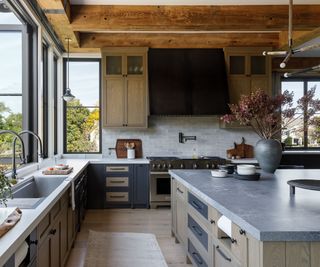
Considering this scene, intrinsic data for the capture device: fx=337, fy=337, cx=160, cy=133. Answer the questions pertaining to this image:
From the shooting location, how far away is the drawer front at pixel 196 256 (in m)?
2.70

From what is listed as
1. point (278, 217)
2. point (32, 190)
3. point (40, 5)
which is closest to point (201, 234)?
point (278, 217)

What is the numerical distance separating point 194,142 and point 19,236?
517 cm

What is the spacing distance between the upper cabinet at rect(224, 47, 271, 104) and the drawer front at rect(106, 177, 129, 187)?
244cm

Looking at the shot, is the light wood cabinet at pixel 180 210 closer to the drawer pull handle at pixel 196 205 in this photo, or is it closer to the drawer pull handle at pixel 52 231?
the drawer pull handle at pixel 196 205

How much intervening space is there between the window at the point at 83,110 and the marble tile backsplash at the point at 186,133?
62cm

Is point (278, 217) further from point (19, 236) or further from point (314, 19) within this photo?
point (314, 19)

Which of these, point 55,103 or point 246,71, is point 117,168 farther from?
point 246,71

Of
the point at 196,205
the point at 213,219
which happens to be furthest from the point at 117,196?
the point at 213,219

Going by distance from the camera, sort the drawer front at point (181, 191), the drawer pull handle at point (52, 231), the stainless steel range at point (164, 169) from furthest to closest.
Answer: the stainless steel range at point (164, 169)
the drawer front at point (181, 191)
the drawer pull handle at point (52, 231)

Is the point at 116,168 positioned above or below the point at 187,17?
below

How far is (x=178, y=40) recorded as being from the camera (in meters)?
6.28

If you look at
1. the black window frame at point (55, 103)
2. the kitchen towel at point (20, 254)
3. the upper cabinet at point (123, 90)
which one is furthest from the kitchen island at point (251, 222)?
the black window frame at point (55, 103)

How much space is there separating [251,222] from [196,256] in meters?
1.43

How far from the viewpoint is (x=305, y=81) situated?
7.18m
